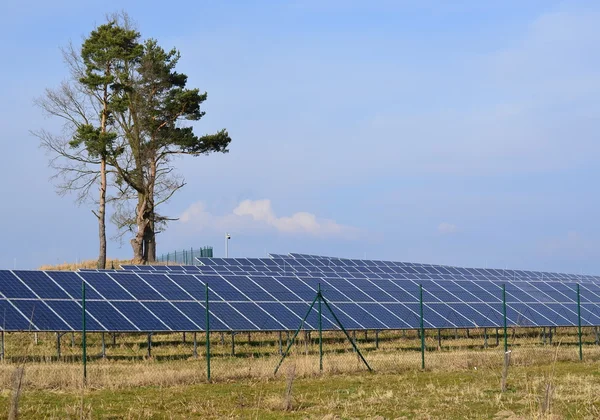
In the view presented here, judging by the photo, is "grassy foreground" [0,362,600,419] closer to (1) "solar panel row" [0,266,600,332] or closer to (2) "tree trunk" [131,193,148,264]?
(1) "solar panel row" [0,266,600,332]

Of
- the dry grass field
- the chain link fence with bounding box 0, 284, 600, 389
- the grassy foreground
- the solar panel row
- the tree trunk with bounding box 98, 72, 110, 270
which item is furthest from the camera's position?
the tree trunk with bounding box 98, 72, 110, 270

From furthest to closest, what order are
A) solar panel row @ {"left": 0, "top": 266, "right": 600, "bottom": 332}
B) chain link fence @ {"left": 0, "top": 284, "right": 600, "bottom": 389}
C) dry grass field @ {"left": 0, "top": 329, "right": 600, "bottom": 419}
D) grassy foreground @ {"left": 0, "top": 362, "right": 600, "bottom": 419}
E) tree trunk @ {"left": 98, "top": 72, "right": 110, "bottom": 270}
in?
tree trunk @ {"left": 98, "top": 72, "right": 110, "bottom": 270}, solar panel row @ {"left": 0, "top": 266, "right": 600, "bottom": 332}, chain link fence @ {"left": 0, "top": 284, "right": 600, "bottom": 389}, dry grass field @ {"left": 0, "top": 329, "right": 600, "bottom": 419}, grassy foreground @ {"left": 0, "top": 362, "right": 600, "bottom": 419}

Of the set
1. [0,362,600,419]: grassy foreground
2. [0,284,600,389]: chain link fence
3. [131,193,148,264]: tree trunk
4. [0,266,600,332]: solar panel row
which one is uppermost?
[131,193,148,264]: tree trunk

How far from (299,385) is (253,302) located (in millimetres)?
8958

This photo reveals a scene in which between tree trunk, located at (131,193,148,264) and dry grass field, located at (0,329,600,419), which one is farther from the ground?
tree trunk, located at (131,193,148,264)

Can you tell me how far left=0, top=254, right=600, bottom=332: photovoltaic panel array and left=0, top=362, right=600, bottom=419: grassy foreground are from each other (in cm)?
538

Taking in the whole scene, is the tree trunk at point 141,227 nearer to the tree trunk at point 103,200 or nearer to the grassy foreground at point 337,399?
the tree trunk at point 103,200

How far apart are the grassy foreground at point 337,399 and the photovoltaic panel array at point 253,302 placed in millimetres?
5382

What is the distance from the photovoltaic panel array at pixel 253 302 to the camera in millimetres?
26234

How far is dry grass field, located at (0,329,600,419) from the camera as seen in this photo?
1672cm

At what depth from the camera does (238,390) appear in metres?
20.3

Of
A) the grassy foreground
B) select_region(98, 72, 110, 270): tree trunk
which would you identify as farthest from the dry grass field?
select_region(98, 72, 110, 270): tree trunk

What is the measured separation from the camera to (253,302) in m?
30.0

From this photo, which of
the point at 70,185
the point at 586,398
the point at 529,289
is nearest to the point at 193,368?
the point at 586,398
